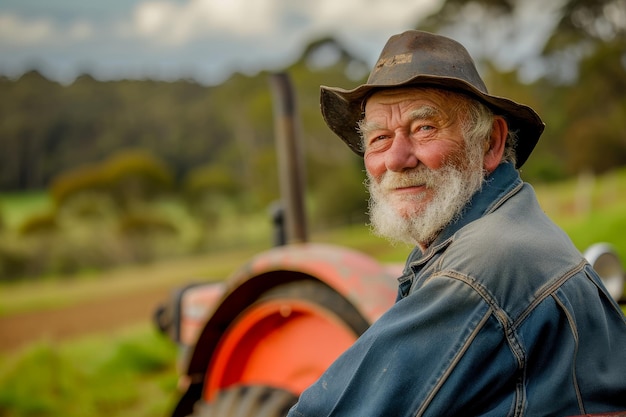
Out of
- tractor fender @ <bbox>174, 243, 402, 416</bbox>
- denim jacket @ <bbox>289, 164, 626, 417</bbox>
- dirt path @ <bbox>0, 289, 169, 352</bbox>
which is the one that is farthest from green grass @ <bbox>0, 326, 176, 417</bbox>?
denim jacket @ <bbox>289, 164, 626, 417</bbox>

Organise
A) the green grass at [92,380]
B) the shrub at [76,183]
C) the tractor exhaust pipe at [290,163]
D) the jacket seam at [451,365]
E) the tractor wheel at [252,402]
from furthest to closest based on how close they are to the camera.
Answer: the shrub at [76,183]
the green grass at [92,380]
the tractor exhaust pipe at [290,163]
the tractor wheel at [252,402]
the jacket seam at [451,365]

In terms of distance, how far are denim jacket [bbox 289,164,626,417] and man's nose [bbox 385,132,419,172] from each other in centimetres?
32

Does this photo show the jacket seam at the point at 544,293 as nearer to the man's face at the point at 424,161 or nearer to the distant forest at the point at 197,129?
the man's face at the point at 424,161

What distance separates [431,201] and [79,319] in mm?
6278

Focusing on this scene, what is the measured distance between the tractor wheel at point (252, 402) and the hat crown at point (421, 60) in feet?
3.10

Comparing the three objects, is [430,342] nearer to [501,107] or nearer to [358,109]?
[501,107]

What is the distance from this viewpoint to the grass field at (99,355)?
5047mm

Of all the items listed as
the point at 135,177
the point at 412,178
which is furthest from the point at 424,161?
the point at 135,177

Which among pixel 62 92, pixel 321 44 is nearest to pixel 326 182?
pixel 321 44

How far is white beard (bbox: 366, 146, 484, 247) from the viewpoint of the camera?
163 centimetres

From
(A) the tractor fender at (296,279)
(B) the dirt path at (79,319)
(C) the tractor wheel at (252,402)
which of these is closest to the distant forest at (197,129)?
(B) the dirt path at (79,319)

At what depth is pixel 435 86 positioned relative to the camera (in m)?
1.70

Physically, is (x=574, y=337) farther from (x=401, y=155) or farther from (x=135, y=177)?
(x=135, y=177)

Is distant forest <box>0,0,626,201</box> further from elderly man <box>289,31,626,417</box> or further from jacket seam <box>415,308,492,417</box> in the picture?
jacket seam <box>415,308,492,417</box>
